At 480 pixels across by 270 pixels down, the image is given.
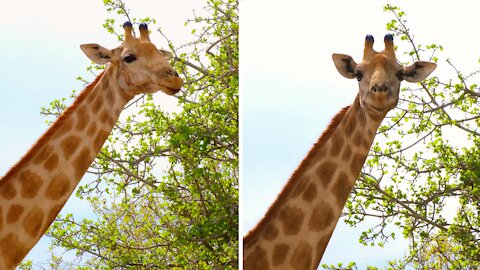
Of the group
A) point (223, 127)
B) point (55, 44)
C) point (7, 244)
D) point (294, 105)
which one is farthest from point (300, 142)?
point (7, 244)

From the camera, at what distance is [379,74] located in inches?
110

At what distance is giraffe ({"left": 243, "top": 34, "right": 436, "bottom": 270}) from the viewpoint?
2.62 metres

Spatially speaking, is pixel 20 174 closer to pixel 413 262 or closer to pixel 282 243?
pixel 282 243

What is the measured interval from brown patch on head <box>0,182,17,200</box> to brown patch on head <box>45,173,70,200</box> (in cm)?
11

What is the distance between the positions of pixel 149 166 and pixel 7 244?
1.51 m

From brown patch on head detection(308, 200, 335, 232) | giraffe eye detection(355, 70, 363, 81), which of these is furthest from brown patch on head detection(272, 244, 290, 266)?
giraffe eye detection(355, 70, 363, 81)

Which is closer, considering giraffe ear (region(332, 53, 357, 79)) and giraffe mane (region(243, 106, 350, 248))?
giraffe mane (region(243, 106, 350, 248))

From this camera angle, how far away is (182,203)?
4.21 metres

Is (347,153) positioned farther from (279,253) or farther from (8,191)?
(8,191)

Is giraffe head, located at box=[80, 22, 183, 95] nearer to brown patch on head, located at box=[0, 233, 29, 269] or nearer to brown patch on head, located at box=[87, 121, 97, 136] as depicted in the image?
brown patch on head, located at box=[87, 121, 97, 136]

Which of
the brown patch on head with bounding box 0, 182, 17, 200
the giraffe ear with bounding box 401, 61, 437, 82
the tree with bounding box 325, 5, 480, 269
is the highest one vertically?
the tree with bounding box 325, 5, 480, 269

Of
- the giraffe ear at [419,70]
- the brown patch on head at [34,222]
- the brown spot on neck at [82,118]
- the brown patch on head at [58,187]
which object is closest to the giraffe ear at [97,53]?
the brown spot on neck at [82,118]

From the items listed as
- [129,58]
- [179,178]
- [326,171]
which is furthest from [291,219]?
[179,178]

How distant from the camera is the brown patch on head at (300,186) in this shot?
2676mm
